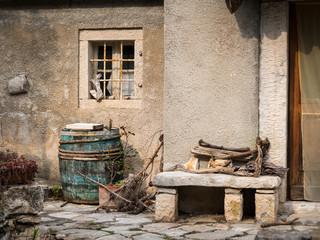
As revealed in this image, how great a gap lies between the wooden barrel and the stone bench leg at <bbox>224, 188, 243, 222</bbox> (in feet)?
6.49

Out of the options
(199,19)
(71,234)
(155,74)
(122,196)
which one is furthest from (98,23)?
(71,234)

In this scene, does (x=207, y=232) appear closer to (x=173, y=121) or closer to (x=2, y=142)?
(x=173, y=121)

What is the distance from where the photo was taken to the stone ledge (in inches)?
229

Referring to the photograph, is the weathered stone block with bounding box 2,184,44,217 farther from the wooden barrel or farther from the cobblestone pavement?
the wooden barrel

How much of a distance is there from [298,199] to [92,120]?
3316 millimetres

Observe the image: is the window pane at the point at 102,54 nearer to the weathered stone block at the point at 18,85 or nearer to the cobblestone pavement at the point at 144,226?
the weathered stone block at the point at 18,85

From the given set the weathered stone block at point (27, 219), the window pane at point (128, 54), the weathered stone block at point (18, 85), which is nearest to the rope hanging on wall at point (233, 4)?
the window pane at point (128, 54)

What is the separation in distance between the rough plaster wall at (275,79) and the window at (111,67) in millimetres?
2226

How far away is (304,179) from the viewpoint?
6523 mm

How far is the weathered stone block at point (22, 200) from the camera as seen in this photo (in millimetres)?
4816

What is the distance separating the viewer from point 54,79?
8.26m

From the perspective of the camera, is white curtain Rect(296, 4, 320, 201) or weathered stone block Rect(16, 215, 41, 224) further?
white curtain Rect(296, 4, 320, 201)

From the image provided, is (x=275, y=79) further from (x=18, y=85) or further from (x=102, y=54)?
(x=18, y=85)

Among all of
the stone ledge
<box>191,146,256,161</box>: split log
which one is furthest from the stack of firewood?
the stone ledge
